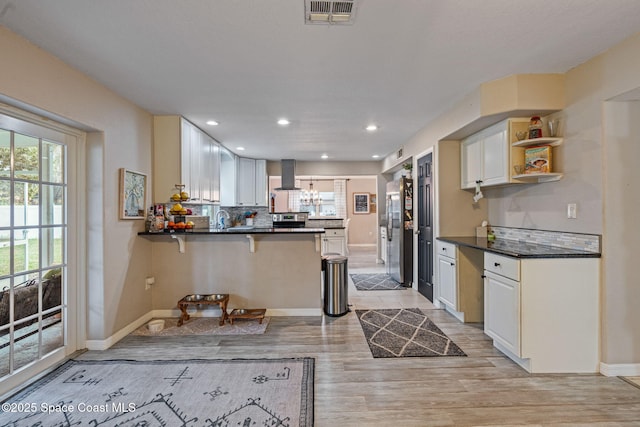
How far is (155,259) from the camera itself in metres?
3.54

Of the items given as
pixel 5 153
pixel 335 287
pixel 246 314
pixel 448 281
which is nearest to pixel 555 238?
pixel 448 281

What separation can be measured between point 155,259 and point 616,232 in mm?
4430

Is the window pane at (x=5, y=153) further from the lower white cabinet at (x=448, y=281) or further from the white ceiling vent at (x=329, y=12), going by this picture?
the lower white cabinet at (x=448, y=281)

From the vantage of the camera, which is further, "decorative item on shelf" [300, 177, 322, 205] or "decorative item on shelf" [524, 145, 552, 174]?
"decorative item on shelf" [300, 177, 322, 205]

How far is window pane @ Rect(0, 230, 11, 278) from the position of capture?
2.02 metres

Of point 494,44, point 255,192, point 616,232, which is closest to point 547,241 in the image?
point 616,232

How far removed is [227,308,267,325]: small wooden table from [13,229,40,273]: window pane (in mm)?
1767

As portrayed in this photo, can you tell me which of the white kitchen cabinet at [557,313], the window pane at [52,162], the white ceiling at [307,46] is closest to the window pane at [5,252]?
the window pane at [52,162]

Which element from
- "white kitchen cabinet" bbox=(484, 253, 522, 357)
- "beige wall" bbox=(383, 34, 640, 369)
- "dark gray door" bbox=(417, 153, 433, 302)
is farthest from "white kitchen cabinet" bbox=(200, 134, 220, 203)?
"beige wall" bbox=(383, 34, 640, 369)

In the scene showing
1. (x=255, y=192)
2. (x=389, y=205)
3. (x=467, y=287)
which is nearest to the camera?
(x=467, y=287)

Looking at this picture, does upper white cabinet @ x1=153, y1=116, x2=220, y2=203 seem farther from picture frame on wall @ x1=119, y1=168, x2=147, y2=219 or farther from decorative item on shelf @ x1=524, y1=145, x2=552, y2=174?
decorative item on shelf @ x1=524, y1=145, x2=552, y2=174

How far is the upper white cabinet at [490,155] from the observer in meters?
2.79

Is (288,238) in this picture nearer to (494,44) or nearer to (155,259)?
(155,259)

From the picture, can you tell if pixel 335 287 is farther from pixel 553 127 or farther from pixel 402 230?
pixel 553 127
